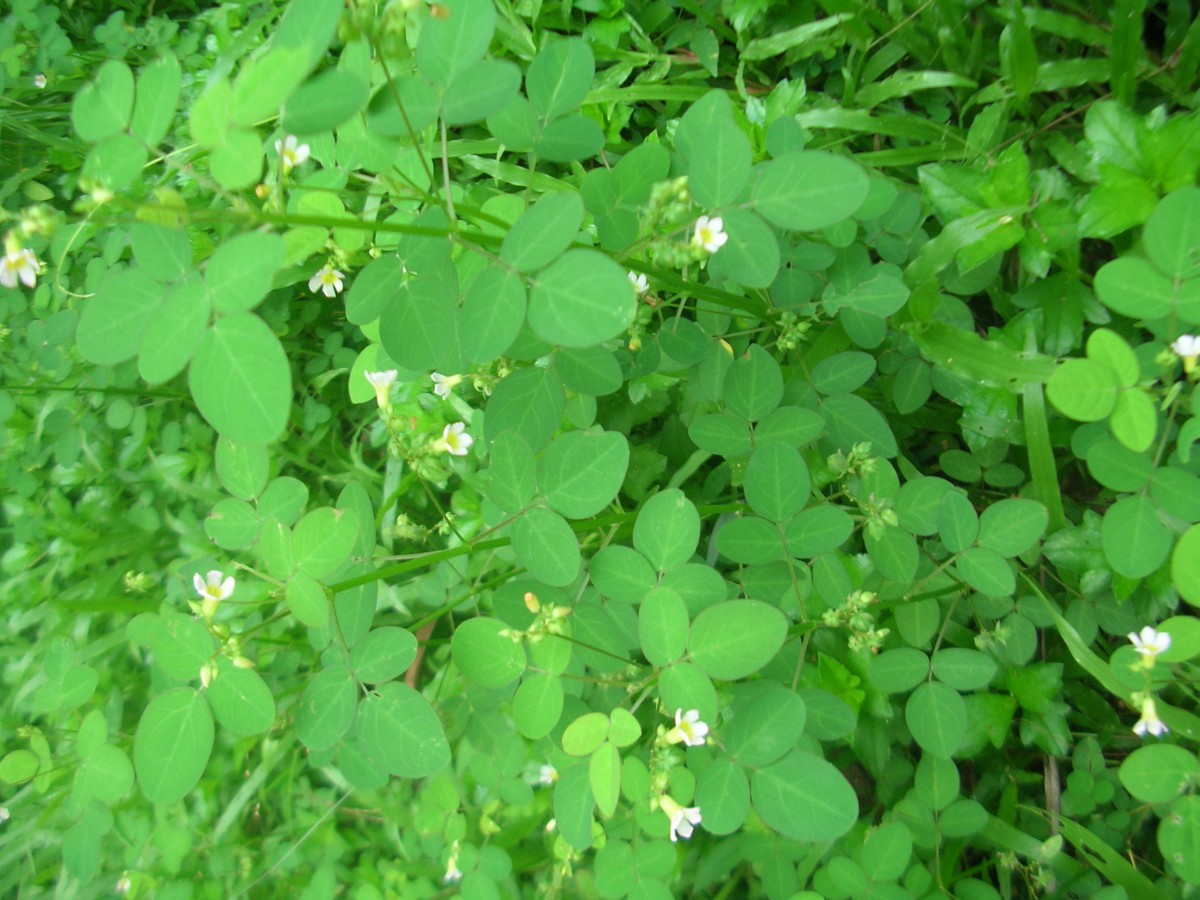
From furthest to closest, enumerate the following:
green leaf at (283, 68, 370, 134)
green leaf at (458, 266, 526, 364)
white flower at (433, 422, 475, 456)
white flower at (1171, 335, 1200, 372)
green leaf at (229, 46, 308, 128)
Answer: white flower at (433, 422, 475, 456) → white flower at (1171, 335, 1200, 372) → green leaf at (458, 266, 526, 364) → green leaf at (283, 68, 370, 134) → green leaf at (229, 46, 308, 128)

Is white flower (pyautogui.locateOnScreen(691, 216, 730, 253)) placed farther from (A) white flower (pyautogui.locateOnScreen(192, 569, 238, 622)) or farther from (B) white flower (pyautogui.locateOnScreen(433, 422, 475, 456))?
(A) white flower (pyautogui.locateOnScreen(192, 569, 238, 622))

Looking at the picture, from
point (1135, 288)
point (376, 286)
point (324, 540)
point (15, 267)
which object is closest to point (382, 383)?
point (376, 286)

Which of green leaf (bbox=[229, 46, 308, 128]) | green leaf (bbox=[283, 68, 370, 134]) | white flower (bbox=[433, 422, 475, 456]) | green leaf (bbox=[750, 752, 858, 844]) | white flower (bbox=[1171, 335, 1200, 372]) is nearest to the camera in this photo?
green leaf (bbox=[229, 46, 308, 128])

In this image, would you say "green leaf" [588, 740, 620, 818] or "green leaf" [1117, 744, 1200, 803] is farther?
"green leaf" [1117, 744, 1200, 803]

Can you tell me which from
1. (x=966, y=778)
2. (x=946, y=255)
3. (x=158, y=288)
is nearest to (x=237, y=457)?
(x=158, y=288)

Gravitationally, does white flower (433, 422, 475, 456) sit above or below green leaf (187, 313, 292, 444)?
below

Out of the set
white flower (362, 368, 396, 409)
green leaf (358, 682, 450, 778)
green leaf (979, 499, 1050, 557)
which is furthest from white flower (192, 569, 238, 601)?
green leaf (979, 499, 1050, 557)

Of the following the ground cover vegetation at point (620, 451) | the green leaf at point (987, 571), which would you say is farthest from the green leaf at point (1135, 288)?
the green leaf at point (987, 571)
